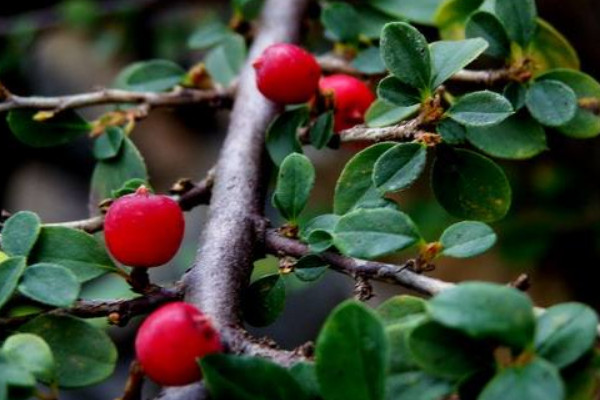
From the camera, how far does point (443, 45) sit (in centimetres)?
70

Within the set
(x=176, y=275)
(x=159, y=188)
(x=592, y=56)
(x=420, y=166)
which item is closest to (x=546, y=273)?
(x=592, y=56)

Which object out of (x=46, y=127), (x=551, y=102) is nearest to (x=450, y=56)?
(x=551, y=102)

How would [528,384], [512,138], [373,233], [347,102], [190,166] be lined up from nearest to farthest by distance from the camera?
1. [528,384]
2. [373,233]
3. [512,138]
4. [347,102]
5. [190,166]

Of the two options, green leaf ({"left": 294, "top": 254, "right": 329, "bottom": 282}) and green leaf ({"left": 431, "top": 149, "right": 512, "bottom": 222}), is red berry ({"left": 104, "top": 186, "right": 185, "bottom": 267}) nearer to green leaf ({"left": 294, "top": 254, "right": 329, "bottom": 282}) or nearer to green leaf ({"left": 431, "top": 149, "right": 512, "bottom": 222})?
green leaf ({"left": 294, "top": 254, "right": 329, "bottom": 282})

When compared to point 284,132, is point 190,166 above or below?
below

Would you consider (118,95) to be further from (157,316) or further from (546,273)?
(546,273)

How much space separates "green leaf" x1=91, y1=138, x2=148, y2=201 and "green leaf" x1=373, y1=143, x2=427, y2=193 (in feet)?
1.09

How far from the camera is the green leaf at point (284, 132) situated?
2.83ft

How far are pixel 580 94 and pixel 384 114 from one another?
209mm

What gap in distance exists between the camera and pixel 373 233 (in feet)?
1.92

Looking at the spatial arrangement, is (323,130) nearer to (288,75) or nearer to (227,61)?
(288,75)

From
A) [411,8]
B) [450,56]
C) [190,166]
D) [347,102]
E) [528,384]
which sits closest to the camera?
[528,384]

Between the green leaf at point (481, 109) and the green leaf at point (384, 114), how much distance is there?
0.06 m

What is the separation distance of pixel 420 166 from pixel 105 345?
0.28m
